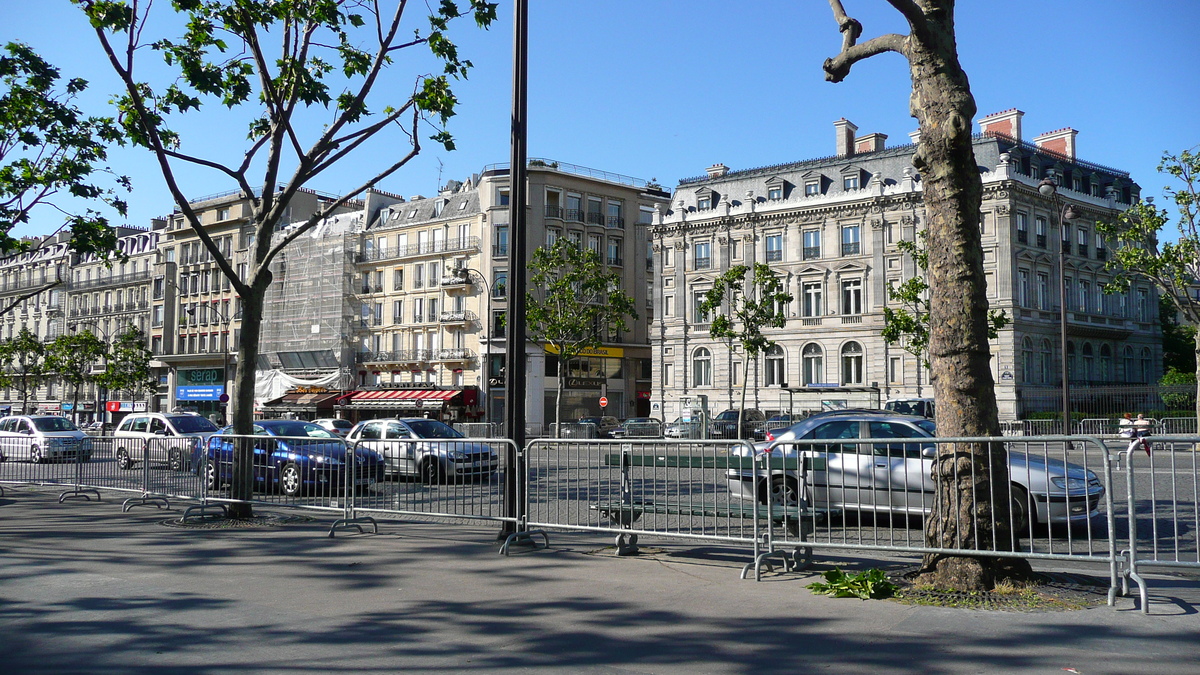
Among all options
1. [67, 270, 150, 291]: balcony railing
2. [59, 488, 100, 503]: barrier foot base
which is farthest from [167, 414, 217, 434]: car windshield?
[67, 270, 150, 291]: balcony railing

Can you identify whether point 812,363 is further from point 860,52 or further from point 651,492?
point 860,52

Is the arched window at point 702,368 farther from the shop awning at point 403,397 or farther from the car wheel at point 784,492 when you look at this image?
the car wheel at point 784,492

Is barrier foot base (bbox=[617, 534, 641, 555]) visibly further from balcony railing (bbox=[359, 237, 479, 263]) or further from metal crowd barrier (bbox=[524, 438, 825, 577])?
balcony railing (bbox=[359, 237, 479, 263])

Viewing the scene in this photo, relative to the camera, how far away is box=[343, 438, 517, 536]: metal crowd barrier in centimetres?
999

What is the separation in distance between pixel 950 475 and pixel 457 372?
55.6 metres

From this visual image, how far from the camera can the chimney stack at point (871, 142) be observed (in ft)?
184

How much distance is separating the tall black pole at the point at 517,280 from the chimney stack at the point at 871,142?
49327mm

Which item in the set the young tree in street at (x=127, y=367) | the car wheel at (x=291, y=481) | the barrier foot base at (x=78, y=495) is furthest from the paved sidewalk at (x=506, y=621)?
the young tree in street at (x=127, y=367)

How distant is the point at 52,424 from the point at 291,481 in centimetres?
2022

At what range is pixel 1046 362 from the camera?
49.6 metres

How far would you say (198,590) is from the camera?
716 centimetres

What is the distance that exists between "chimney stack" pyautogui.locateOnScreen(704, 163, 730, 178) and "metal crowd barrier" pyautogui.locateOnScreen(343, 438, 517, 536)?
51.5 m

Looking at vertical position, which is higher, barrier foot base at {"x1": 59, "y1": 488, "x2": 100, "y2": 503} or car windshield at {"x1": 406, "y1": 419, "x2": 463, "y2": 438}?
car windshield at {"x1": 406, "y1": 419, "x2": 463, "y2": 438}

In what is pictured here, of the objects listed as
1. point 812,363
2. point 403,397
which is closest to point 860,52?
point 812,363
